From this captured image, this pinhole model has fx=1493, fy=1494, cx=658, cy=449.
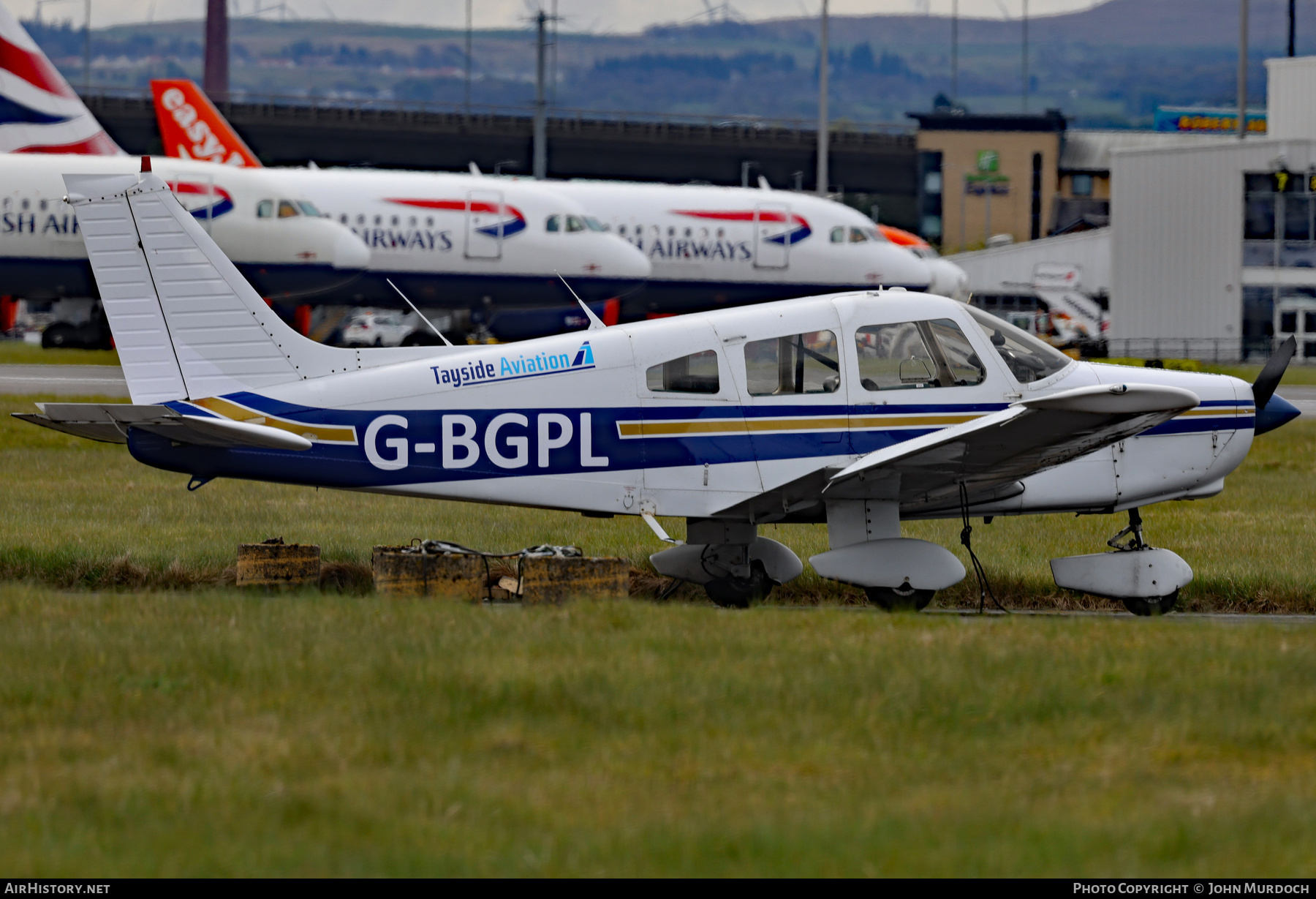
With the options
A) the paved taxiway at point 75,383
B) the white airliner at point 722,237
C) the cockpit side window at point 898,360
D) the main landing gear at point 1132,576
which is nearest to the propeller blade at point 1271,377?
the main landing gear at point 1132,576

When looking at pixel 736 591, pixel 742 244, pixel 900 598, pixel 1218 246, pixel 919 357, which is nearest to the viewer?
pixel 900 598

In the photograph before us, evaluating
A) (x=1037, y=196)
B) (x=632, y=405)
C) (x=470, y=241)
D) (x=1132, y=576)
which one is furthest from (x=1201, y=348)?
(x=1037, y=196)

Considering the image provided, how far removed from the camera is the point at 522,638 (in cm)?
832

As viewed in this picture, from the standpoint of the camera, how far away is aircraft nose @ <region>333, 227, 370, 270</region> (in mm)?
37125

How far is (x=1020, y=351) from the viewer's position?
11094 mm

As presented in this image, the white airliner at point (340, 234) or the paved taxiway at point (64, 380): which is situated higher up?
the white airliner at point (340, 234)

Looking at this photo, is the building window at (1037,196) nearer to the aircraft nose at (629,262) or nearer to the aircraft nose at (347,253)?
the aircraft nose at (629,262)

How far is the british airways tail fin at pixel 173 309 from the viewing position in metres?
10.8

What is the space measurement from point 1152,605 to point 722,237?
98.8 feet

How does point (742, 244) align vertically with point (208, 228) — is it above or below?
above

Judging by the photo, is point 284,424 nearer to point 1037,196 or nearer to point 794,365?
point 794,365

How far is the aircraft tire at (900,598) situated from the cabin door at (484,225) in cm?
2923

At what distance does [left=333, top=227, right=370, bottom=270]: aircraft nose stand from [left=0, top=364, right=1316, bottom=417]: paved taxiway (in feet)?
19.5
